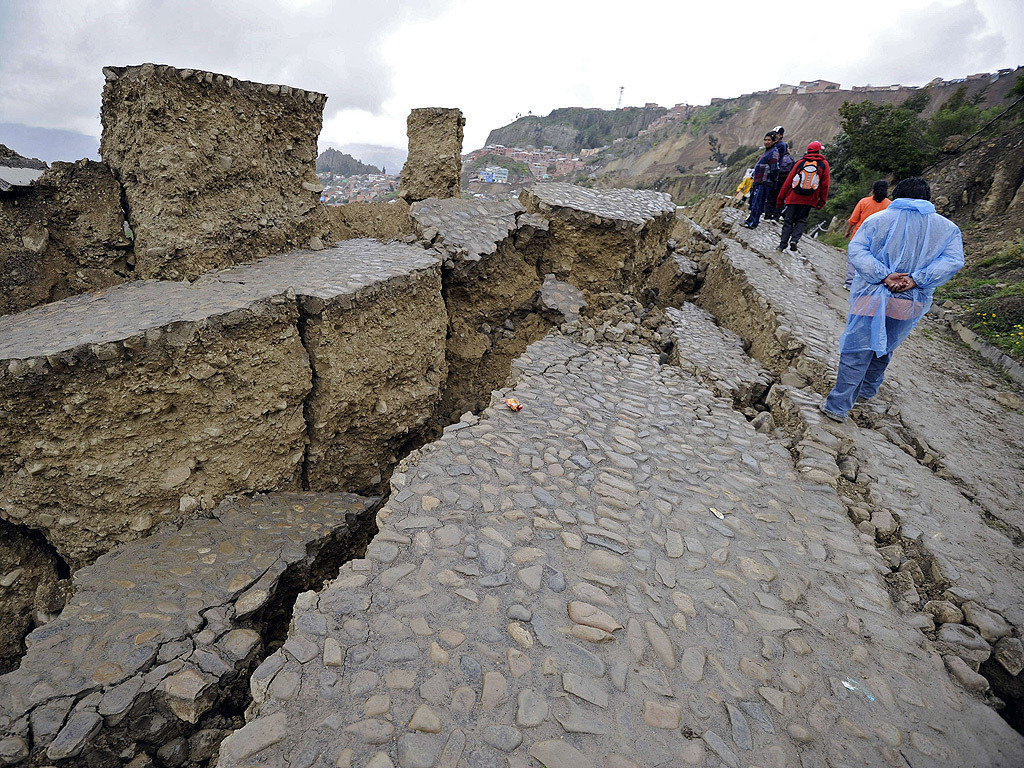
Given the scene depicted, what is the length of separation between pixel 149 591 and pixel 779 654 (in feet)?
10.6

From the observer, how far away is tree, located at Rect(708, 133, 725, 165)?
59.4 meters

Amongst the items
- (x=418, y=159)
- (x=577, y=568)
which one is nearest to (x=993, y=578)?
(x=577, y=568)

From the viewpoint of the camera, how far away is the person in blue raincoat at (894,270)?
3.29 meters

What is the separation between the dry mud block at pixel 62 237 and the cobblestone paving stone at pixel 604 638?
9.88 feet

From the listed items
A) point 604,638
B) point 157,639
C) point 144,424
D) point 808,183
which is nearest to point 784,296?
point 808,183

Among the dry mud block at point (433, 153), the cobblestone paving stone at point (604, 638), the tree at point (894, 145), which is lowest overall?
the cobblestone paving stone at point (604, 638)

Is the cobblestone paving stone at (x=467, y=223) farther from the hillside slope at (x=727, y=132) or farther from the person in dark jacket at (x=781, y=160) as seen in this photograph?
the hillside slope at (x=727, y=132)

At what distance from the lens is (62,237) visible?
11.5 feet

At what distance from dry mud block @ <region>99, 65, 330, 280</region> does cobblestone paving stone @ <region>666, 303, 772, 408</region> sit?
13.7ft

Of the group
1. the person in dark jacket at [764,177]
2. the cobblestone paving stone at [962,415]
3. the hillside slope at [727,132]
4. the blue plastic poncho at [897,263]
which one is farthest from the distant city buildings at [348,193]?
the hillside slope at [727,132]

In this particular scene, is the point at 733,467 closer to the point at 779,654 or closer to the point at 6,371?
the point at 779,654

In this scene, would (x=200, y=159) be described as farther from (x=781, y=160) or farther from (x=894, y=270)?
(x=781, y=160)

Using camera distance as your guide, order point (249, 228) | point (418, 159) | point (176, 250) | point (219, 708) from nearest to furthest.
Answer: point (219, 708) → point (176, 250) → point (249, 228) → point (418, 159)

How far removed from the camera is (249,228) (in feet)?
13.7
